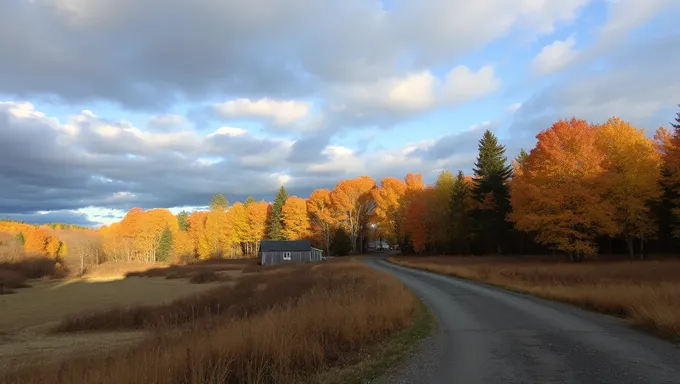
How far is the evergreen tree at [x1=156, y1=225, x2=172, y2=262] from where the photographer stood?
103 metres

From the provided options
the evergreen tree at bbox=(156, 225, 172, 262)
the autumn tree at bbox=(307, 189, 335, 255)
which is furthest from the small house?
the evergreen tree at bbox=(156, 225, 172, 262)

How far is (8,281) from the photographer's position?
173ft

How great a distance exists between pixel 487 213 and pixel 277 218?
5200 centimetres

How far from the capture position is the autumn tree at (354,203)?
89.4m

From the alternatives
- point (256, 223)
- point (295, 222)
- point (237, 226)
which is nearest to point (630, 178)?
point (295, 222)

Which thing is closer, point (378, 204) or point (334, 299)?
point (334, 299)

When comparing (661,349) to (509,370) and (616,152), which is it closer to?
(509,370)

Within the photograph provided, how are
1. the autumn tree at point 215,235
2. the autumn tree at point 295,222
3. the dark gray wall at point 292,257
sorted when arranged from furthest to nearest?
the autumn tree at point 215,235, the autumn tree at point 295,222, the dark gray wall at point 292,257

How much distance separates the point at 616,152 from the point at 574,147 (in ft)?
22.7

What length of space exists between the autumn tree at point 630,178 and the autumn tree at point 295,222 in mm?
62912

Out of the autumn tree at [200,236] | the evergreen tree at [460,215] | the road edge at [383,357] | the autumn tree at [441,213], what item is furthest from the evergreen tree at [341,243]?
the road edge at [383,357]

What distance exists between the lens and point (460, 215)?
61.5 meters

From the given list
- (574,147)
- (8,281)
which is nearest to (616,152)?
(574,147)

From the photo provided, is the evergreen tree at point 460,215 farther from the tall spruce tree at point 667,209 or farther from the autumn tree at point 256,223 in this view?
the autumn tree at point 256,223
